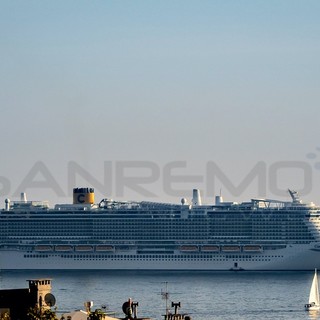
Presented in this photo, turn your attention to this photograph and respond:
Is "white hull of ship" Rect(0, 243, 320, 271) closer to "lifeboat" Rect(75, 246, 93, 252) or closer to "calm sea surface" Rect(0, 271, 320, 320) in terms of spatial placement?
"lifeboat" Rect(75, 246, 93, 252)

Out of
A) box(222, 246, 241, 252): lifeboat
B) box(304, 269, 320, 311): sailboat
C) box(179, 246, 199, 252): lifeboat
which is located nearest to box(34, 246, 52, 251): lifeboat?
box(179, 246, 199, 252): lifeboat

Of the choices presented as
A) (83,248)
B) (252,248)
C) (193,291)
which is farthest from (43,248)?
(193,291)

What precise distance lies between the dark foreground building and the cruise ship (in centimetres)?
9573

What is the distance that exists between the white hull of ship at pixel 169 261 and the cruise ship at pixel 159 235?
3.3 inches

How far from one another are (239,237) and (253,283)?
25102mm

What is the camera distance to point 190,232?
15375 cm

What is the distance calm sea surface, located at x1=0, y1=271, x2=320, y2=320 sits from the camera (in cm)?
9600

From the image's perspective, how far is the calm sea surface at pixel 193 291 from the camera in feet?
315

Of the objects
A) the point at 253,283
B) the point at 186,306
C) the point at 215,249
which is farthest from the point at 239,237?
the point at 186,306

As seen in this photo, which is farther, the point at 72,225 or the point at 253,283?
the point at 72,225

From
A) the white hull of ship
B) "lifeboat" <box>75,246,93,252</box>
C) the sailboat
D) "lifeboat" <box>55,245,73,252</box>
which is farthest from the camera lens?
"lifeboat" <box>75,246,93,252</box>

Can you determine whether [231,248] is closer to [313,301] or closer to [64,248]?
[64,248]

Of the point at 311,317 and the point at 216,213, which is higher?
the point at 216,213

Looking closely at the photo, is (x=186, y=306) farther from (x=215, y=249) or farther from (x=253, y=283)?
(x=215, y=249)
